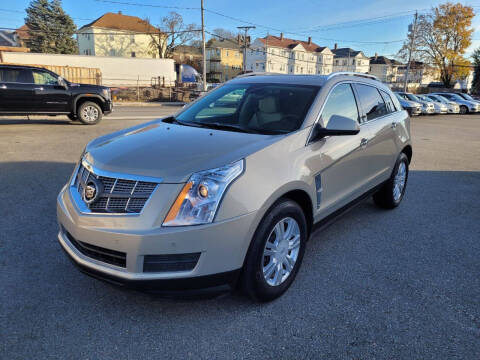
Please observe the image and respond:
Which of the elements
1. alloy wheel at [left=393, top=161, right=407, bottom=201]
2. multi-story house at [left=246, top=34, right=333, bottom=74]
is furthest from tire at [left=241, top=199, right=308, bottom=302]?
multi-story house at [left=246, top=34, right=333, bottom=74]

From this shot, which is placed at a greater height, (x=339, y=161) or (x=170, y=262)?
(x=339, y=161)

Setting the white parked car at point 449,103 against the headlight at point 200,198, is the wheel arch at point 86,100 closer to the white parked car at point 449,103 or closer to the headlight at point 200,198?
the headlight at point 200,198

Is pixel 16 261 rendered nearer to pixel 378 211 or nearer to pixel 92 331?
pixel 92 331

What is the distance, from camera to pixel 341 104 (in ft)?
12.0

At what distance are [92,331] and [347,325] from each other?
69.8 inches

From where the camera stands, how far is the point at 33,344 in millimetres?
2305

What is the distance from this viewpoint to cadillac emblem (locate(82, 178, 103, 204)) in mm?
2428

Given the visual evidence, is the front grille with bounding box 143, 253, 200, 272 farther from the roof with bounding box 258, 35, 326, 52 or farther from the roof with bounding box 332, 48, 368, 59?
the roof with bounding box 332, 48, 368, 59

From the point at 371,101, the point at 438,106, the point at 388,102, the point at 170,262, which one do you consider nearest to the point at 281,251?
the point at 170,262

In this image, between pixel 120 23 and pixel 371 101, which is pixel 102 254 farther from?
pixel 120 23

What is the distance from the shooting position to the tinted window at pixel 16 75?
11.0 metres

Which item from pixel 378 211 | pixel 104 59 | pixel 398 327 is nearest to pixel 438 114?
pixel 378 211

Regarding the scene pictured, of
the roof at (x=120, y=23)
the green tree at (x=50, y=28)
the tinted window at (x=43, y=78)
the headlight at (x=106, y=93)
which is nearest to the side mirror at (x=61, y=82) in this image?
the tinted window at (x=43, y=78)

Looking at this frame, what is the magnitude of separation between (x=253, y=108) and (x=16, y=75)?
10.6m
